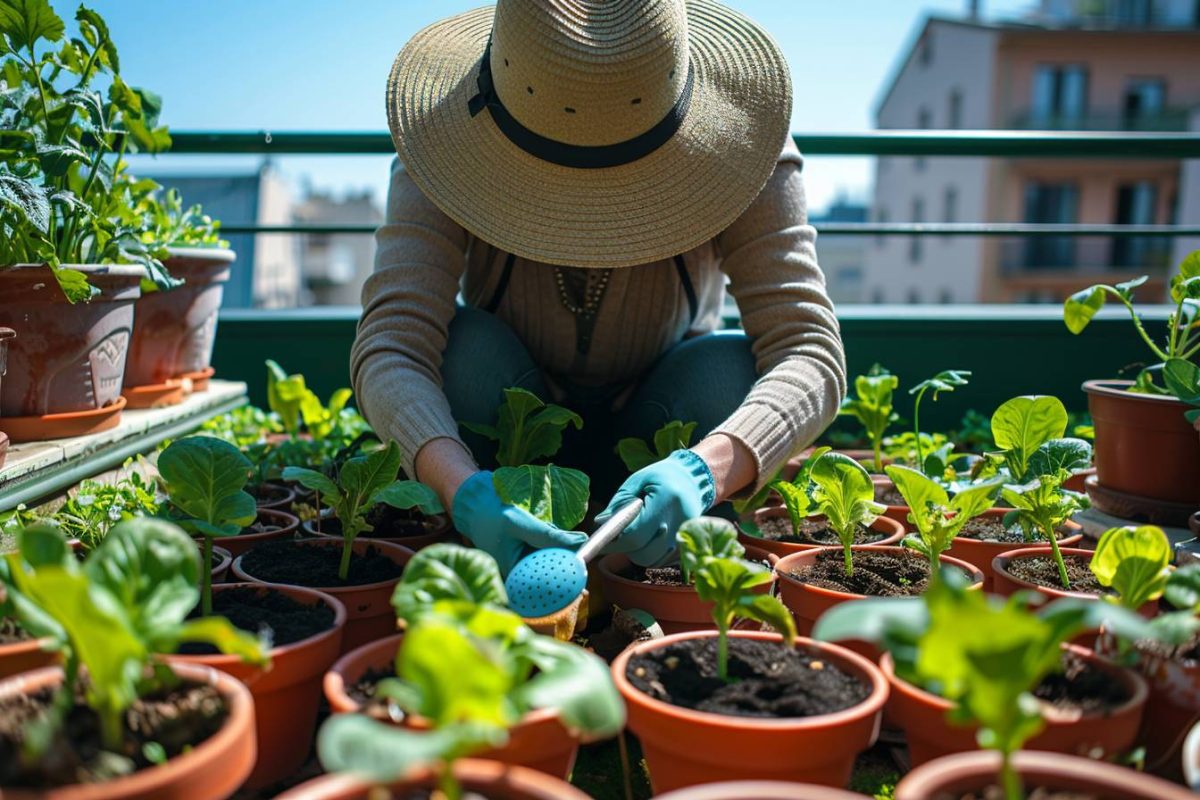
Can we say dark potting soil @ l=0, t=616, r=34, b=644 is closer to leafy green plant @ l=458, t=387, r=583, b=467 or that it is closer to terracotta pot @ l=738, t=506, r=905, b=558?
leafy green plant @ l=458, t=387, r=583, b=467

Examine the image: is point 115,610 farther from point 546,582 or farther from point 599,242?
point 599,242

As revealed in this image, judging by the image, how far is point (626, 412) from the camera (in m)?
2.08

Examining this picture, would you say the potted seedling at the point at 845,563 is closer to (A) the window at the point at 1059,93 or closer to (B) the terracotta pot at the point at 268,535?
(B) the terracotta pot at the point at 268,535

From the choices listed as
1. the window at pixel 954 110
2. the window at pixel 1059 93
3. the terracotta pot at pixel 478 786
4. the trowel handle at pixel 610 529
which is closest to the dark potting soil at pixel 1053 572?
the trowel handle at pixel 610 529

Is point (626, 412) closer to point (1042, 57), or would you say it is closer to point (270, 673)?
point (270, 673)

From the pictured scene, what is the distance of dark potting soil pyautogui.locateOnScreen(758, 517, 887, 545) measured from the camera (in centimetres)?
177

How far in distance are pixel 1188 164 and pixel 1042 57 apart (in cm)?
489

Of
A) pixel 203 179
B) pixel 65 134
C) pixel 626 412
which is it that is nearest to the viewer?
pixel 65 134

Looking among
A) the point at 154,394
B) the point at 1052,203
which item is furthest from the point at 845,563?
the point at 1052,203

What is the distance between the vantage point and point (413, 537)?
5.68 ft

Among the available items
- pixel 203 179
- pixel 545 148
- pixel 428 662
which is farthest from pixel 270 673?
pixel 203 179

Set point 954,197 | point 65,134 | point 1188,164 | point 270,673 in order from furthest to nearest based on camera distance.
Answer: point 954,197
point 1188,164
point 65,134
point 270,673

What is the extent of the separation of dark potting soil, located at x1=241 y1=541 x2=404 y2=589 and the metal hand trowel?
0.95ft

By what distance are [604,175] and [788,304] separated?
0.44m
